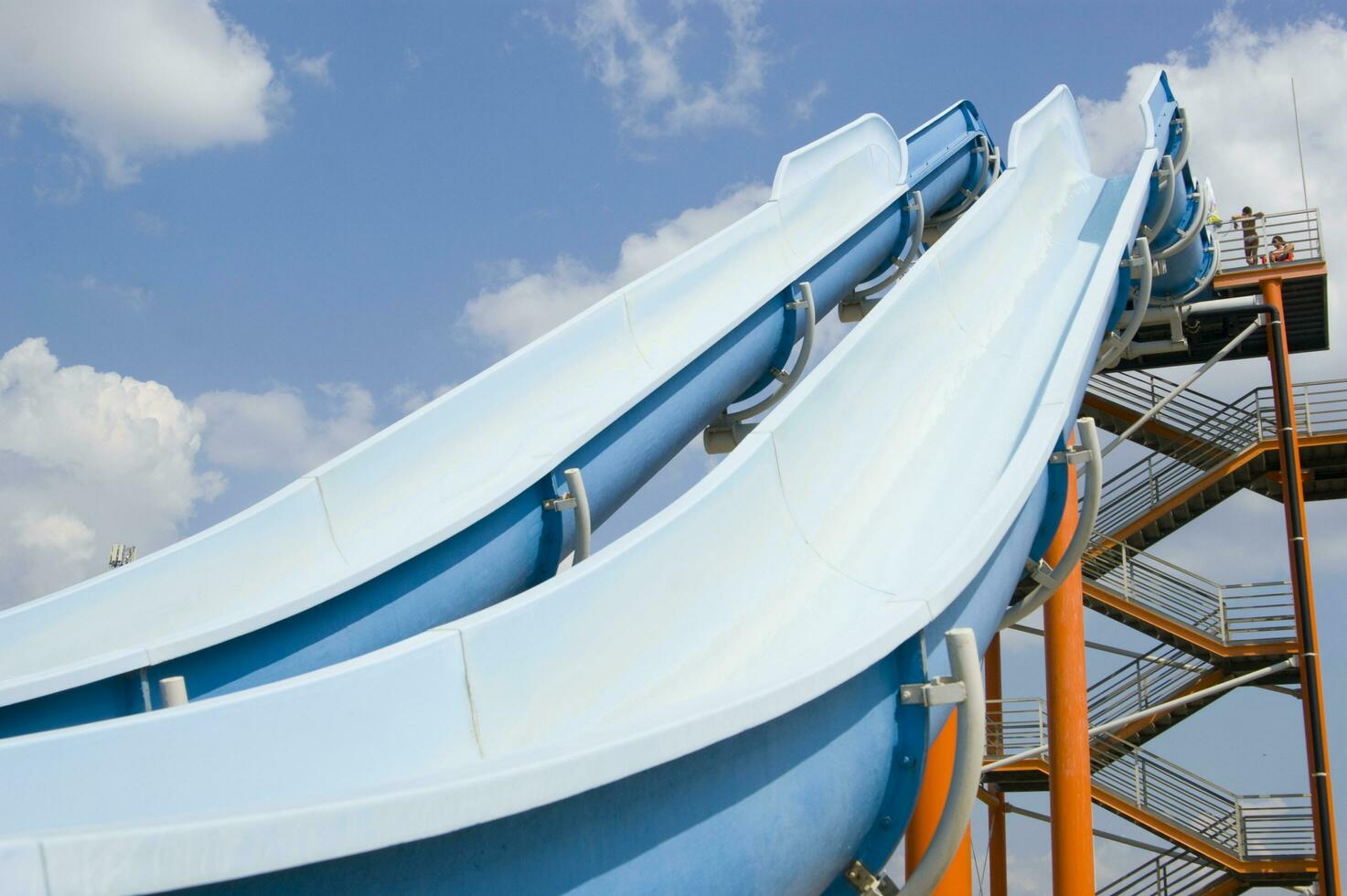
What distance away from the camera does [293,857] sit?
1598 millimetres

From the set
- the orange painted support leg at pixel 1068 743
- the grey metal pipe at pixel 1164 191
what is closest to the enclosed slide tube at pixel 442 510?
the grey metal pipe at pixel 1164 191

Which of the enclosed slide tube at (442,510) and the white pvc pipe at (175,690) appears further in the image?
the enclosed slide tube at (442,510)

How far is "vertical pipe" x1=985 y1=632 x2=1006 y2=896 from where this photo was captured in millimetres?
11258

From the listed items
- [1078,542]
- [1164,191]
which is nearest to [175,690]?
[1078,542]

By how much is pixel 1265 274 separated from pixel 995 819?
5234mm

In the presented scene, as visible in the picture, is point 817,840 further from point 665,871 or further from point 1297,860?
point 1297,860

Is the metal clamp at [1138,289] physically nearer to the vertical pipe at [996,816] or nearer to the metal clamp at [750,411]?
the metal clamp at [750,411]

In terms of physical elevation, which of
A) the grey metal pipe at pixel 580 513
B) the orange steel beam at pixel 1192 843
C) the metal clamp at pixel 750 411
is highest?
the metal clamp at pixel 750 411

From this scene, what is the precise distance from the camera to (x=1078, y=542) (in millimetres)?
4477

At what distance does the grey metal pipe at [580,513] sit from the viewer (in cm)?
534

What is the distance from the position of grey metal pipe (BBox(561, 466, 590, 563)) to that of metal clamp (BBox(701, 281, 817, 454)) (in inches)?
80.3

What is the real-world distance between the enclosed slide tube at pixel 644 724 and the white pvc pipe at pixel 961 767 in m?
0.09

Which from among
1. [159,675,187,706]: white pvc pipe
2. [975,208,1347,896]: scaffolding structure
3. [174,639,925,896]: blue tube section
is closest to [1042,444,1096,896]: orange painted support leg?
[975,208,1347,896]: scaffolding structure

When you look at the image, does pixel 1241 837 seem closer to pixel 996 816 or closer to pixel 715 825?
pixel 996 816
